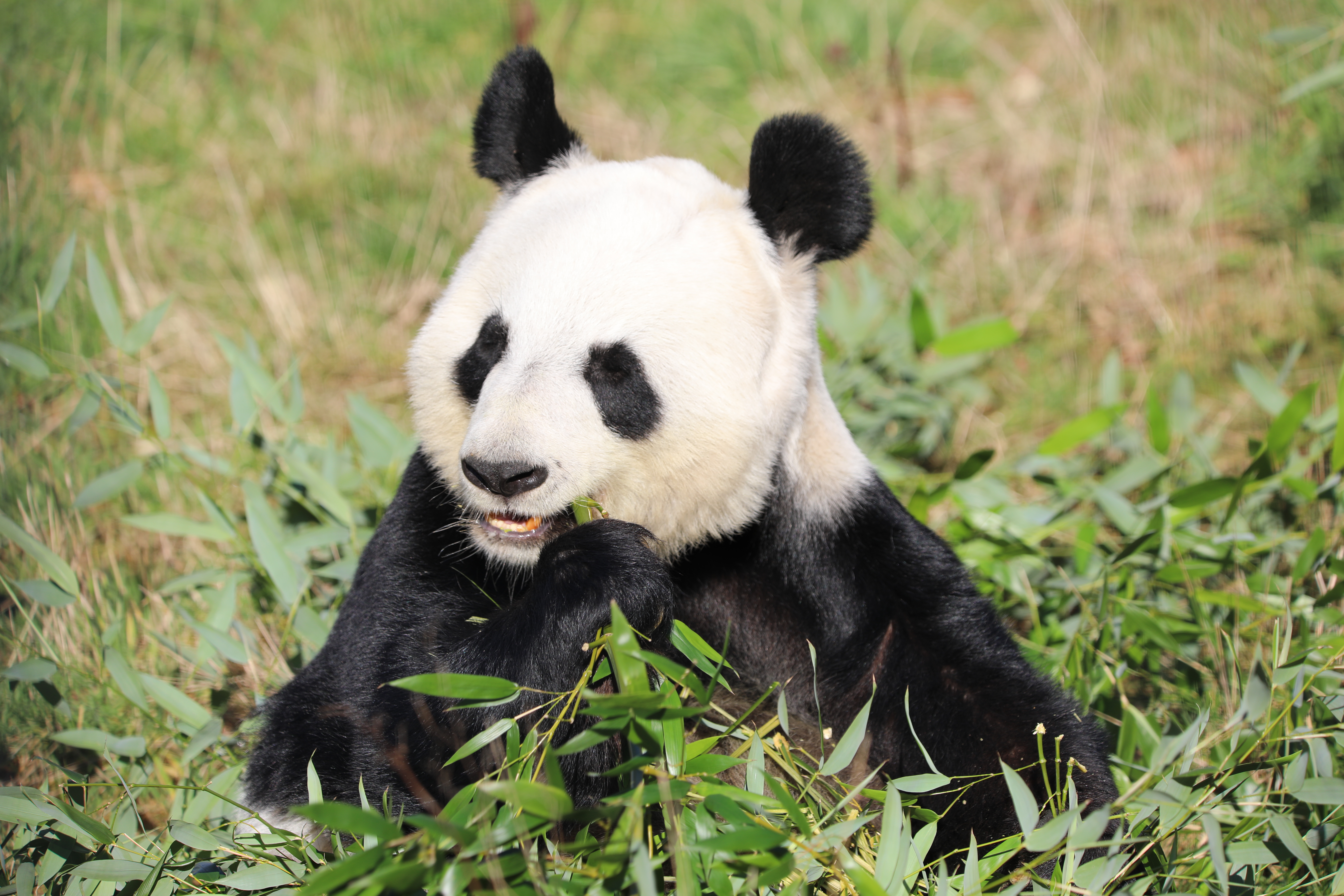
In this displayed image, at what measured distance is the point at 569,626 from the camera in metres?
2.03

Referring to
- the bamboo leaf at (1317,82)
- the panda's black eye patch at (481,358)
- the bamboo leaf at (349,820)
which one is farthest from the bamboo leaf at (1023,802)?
the bamboo leaf at (1317,82)

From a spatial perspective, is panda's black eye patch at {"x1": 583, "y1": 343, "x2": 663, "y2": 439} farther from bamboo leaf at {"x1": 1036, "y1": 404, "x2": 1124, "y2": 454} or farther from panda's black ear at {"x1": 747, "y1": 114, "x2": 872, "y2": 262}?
bamboo leaf at {"x1": 1036, "y1": 404, "x2": 1124, "y2": 454}

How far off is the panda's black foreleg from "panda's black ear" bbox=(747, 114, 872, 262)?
0.81 meters

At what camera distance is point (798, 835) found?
2113 mm

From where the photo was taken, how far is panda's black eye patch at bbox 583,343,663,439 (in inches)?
85.5

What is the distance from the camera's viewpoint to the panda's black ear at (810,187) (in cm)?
238

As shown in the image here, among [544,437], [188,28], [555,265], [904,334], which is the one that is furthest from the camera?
[188,28]

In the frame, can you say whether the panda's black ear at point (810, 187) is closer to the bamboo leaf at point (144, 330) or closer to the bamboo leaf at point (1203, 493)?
the bamboo leaf at point (1203, 493)

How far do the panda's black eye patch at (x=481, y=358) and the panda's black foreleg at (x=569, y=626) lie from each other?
395 mm

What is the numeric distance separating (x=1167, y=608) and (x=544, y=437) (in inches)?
87.8

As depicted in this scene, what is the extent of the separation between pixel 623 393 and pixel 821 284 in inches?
123

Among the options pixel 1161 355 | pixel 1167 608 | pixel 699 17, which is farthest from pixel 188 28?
pixel 1167 608

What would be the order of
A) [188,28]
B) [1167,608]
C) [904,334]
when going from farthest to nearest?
1. [188,28]
2. [904,334]
3. [1167,608]

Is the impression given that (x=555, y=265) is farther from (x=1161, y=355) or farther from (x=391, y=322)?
(x=1161, y=355)
